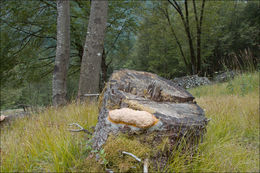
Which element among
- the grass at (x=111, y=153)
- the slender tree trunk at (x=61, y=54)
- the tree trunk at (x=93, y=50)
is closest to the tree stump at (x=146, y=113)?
the grass at (x=111, y=153)

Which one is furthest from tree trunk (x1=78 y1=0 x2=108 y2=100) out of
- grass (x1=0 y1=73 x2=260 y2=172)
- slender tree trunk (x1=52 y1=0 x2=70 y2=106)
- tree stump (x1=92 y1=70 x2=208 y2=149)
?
tree stump (x1=92 y1=70 x2=208 y2=149)

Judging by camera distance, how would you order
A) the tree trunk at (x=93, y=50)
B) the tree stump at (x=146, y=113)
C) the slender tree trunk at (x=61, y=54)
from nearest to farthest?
the tree stump at (x=146, y=113) → the tree trunk at (x=93, y=50) → the slender tree trunk at (x=61, y=54)

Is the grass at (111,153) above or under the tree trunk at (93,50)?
under

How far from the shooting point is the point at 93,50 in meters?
3.95

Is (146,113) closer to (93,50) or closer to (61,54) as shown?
(93,50)

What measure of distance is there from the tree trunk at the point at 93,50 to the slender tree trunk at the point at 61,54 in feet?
2.75

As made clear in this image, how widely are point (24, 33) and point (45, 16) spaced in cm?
117

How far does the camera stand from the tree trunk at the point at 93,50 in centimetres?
387

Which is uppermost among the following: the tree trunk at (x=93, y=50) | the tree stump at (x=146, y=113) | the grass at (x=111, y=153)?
the tree trunk at (x=93, y=50)

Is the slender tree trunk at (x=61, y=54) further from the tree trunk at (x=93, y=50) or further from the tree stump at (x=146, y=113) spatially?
the tree stump at (x=146, y=113)

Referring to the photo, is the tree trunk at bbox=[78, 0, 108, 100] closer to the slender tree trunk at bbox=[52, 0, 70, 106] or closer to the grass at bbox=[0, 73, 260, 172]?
the slender tree trunk at bbox=[52, 0, 70, 106]

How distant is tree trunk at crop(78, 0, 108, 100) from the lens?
152 inches

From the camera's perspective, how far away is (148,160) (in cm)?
112

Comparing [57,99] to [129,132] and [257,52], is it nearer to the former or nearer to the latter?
[129,132]
